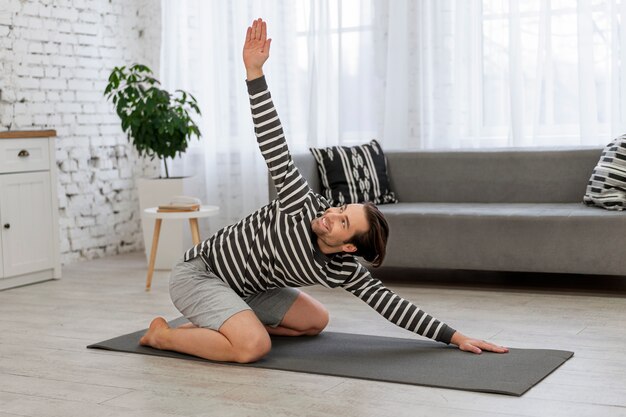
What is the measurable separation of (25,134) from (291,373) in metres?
2.47

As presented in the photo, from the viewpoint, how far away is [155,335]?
3.27 metres

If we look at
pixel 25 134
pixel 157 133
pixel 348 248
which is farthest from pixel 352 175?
pixel 348 248

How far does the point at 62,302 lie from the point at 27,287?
55 cm

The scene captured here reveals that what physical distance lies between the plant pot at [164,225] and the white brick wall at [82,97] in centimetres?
55

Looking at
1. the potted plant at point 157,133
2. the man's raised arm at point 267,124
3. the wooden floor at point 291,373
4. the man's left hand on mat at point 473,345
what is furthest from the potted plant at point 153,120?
the man's left hand on mat at point 473,345

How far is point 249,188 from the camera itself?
5934 millimetres

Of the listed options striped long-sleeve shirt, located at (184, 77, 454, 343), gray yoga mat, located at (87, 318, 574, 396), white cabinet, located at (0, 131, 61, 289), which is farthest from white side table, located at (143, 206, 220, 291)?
striped long-sleeve shirt, located at (184, 77, 454, 343)

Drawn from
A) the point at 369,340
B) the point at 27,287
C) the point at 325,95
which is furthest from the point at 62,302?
the point at 325,95

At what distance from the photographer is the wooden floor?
8.42 feet

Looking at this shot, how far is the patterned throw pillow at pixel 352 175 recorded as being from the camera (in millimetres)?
4852

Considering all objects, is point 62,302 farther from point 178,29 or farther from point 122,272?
point 178,29

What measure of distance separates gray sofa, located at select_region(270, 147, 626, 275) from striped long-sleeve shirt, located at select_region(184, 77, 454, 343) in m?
1.31

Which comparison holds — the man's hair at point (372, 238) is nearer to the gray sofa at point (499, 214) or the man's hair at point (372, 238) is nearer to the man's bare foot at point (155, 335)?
the man's bare foot at point (155, 335)

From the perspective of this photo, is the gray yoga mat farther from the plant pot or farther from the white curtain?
the white curtain
